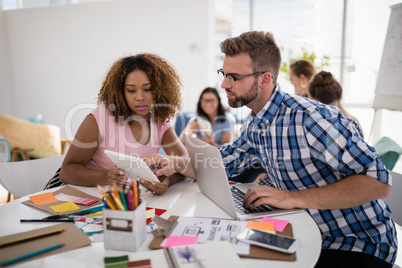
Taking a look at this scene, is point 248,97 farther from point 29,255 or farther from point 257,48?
point 29,255

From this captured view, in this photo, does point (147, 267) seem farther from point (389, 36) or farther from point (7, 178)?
point (389, 36)

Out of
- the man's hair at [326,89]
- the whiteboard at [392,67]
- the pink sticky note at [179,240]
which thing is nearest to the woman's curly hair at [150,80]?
the pink sticky note at [179,240]

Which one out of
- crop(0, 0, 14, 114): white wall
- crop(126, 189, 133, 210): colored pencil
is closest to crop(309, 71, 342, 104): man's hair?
crop(126, 189, 133, 210): colored pencil

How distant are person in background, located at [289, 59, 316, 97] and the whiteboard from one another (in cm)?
71

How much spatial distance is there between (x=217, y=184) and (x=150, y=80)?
0.85 meters

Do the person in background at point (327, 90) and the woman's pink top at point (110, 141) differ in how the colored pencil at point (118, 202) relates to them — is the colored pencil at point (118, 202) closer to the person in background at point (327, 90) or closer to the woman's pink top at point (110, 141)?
the woman's pink top at point (110, 141)

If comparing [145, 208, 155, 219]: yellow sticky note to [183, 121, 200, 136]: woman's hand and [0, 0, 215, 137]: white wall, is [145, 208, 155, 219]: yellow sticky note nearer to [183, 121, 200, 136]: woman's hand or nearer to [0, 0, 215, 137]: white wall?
[183, 121, 200, 136]: woman's hand

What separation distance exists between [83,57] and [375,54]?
4965 millimetres

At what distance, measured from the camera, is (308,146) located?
128 cm

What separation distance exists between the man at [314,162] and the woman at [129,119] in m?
0.35

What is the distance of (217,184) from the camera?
1.16 meters

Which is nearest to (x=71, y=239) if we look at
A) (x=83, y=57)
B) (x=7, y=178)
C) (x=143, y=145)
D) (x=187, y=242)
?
(x=187, y=242)

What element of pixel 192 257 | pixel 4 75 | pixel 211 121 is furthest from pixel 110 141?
pixel 4 75

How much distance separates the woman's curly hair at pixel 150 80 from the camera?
175cm
